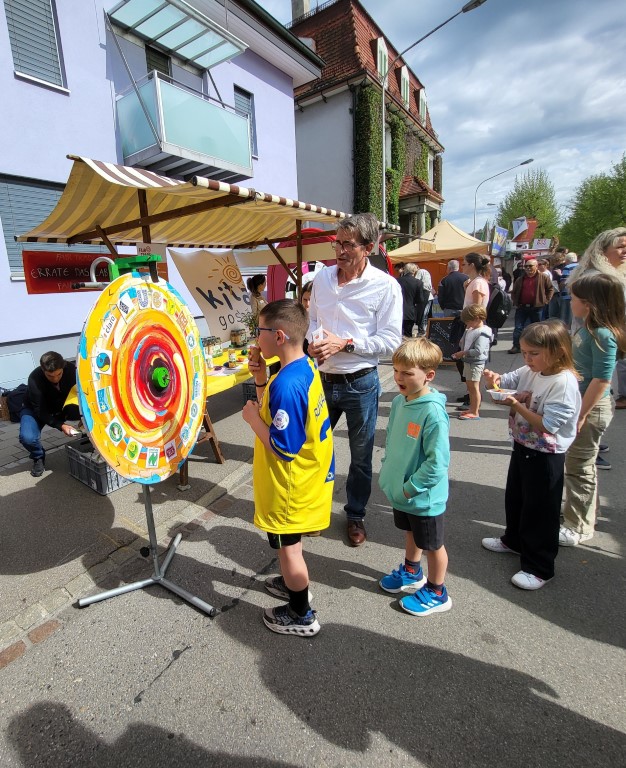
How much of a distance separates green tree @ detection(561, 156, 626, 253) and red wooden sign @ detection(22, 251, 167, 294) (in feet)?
101

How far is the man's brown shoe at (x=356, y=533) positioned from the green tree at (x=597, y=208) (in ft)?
101

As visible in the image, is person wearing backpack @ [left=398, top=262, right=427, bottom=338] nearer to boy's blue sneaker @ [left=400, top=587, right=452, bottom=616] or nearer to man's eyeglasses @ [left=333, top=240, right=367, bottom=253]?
man's eyeglasses @ [left=333, top=240, right=367, bottom=253]

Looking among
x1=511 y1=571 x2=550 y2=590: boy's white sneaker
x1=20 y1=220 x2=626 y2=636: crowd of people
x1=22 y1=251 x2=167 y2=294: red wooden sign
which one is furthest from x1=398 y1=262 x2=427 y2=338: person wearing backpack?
x1=511 y1=571 x2=550 y2=590: boy's white sneaker

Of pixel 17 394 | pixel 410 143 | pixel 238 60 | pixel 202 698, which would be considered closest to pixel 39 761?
pixel 202 698

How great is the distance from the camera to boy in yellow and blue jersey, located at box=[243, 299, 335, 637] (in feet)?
5.72

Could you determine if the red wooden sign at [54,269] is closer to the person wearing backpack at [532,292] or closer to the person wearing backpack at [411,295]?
the person wearing backpack at [411,295]

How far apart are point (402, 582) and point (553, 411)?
4.05ft

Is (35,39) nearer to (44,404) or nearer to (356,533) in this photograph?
(44,404)

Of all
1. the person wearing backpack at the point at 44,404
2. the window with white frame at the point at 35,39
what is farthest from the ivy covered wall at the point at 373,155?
the person wearing backpack at the point at 44,404

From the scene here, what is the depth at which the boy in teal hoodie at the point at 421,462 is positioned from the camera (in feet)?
6.39

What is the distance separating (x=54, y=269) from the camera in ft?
12.2

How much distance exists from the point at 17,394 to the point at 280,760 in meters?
5.46

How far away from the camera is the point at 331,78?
15.9 metres

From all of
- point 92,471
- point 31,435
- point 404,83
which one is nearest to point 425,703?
point 92,471
